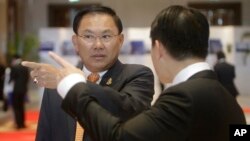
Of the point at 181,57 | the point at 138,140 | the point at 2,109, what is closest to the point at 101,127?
the point at 138,140

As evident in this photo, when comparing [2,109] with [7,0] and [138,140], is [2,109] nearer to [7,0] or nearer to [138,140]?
[7,0]

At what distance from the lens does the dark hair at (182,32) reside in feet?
3.98

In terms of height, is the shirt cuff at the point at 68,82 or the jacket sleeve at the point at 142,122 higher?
the shirt cuff at the point at 68,82

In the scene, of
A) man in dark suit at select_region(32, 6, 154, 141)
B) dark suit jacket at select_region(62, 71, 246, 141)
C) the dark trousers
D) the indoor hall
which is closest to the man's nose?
man in dark suit at select_region(32, 6, 154, 141)

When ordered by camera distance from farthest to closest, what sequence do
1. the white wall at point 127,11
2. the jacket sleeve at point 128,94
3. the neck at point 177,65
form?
the white wall at point 127,11
the jacket sleeve at point 128,94
the neck at point 177,65

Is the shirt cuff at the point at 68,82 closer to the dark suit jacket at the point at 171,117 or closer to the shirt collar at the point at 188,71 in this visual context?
the dark suit jacket at the point at 171,117

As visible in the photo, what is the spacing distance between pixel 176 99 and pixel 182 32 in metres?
0.19

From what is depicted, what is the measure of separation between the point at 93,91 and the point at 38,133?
542 mm

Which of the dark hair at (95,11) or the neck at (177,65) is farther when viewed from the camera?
the dark hair at (95,11)

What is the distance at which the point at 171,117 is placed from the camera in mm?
1130

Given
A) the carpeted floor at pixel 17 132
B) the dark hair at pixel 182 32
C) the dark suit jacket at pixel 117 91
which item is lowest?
the carpeted floor at pixel 17 132

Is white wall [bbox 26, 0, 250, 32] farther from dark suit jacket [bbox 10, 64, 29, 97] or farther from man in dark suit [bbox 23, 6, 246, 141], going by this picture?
man in dark suit [bbox 23, 6, 246, 141]

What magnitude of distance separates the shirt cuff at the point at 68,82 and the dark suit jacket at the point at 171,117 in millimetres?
16

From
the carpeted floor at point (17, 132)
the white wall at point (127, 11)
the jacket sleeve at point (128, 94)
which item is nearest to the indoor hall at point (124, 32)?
the white wall at point (127, 11)
